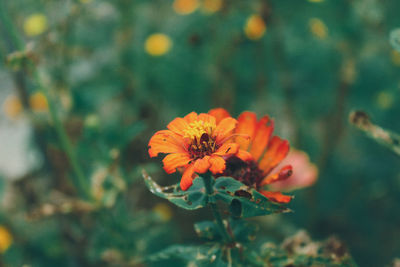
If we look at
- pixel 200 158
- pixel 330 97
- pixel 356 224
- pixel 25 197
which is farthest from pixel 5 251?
pixel 330 97

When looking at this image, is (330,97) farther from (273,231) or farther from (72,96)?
(72,96)

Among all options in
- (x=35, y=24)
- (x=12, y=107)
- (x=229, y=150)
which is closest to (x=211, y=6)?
(x=35, y=24)

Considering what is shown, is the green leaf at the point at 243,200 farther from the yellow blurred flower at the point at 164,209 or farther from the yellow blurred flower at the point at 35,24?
the yellow blurred flower at the point at 35,24

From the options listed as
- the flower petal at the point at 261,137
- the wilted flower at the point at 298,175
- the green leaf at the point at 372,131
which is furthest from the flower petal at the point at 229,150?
the wilted flower at the point at 298,175

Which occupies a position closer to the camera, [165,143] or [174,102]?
[165,143]

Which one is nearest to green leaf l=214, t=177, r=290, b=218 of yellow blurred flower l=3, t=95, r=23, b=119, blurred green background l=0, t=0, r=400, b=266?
blurred green background l=0, t=0, r=400, b=266

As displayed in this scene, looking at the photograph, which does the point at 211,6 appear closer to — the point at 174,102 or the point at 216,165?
the point at 174,102
